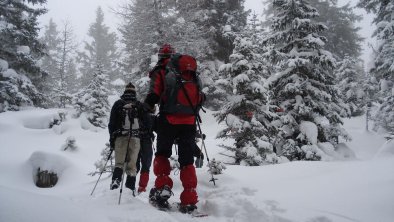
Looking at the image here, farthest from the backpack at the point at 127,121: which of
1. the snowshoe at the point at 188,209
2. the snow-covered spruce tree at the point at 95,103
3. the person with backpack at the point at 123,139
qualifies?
the snow-covered spruce tree at the point at 95,103

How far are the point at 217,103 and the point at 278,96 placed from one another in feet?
34.0

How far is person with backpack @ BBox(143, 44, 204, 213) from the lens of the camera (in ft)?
17.8

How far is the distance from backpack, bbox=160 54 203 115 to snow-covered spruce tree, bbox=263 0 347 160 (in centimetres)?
826

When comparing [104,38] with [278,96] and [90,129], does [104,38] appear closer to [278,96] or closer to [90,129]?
[90,129]

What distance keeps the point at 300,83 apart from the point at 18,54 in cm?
1860

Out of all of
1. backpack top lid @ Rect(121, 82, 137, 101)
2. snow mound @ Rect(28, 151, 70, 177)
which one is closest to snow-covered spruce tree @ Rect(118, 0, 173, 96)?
snow mound @ Rect(28, 151, 70, 177)

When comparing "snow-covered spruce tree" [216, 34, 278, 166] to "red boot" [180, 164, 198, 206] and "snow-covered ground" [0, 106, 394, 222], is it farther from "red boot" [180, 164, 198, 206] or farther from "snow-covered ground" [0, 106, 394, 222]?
"red boot" [180, 164, 198, 206]

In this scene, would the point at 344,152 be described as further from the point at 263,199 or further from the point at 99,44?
the point at 99,44

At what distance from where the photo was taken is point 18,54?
887 inches

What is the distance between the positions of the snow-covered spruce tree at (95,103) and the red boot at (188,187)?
1845 centimetres

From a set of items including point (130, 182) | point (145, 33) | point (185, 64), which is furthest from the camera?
point (145, 33)

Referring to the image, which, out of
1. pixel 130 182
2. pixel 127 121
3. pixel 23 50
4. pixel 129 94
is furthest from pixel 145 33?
pixel 130 182

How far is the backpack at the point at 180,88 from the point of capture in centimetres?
545

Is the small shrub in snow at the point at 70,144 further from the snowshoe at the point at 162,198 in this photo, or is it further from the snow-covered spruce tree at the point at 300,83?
the snowshoe at the point at 162,198
